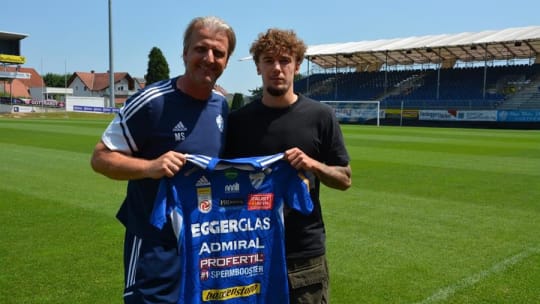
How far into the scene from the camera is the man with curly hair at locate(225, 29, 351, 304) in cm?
294

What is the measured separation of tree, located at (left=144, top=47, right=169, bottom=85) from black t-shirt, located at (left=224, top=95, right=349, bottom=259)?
6941cm

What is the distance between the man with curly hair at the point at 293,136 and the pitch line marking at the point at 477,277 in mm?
1874

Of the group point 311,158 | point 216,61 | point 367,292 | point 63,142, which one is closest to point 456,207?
point 367,292

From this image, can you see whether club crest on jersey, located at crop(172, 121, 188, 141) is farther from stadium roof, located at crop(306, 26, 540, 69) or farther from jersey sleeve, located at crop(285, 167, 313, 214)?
stadium roof, located at crop(306, 26, 540, 69)

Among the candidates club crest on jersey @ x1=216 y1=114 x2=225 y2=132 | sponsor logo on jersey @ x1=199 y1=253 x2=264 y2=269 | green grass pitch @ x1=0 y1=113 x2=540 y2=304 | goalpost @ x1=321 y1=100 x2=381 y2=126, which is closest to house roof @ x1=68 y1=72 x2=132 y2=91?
goalpost @ x1=321 y1=100 x2=381 y2=126

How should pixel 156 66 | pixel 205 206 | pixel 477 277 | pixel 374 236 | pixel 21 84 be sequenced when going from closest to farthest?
pixel 205 206
pixel 477 277
pixel 374 236
pixel 156 66
pixel 21 84

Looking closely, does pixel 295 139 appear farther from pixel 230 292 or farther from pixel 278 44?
pixel 230 292

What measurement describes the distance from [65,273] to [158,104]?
3.06 metres

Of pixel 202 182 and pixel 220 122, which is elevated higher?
pixel 220 122

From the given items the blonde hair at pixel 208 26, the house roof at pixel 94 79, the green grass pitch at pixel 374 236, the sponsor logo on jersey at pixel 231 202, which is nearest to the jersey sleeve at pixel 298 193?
the sponsor logo on jersey at pixel 231 202

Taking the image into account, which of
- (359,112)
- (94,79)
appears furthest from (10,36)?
(359,112)

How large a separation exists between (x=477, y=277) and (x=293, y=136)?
122 inches

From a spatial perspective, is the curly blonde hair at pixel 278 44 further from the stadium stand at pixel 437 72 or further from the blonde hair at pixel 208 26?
the stadium stand at pixel 437 72

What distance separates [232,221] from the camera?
2.78 m
